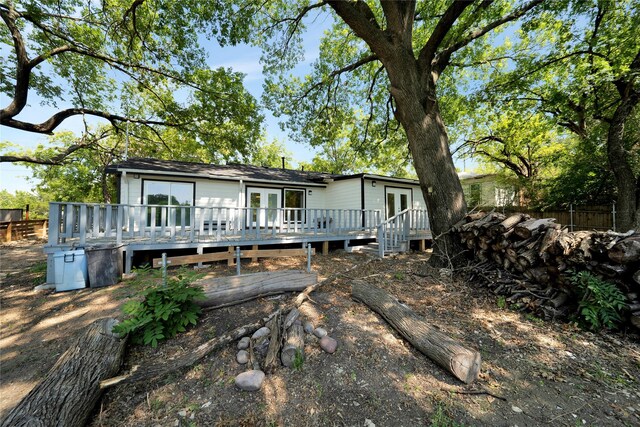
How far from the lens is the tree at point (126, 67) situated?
806 cm

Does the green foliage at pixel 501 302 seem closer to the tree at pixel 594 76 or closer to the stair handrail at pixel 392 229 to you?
the stair handrail at pixel 392 229

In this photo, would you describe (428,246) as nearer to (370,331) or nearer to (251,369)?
(370,331)

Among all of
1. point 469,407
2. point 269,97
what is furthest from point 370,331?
point 269,97

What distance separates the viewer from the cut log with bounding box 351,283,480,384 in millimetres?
2256

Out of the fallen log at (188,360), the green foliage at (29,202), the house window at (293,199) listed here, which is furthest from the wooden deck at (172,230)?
the green foliage at (29,202)

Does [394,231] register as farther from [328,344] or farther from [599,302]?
[328,344]

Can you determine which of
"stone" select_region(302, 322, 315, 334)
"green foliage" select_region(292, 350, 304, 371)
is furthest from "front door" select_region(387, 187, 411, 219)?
"green foliage" select_region(292, 350, 304, 371)

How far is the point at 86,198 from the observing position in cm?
2206

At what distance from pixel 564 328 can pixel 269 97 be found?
36.8 feet

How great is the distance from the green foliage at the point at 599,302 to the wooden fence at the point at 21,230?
73.9 ft

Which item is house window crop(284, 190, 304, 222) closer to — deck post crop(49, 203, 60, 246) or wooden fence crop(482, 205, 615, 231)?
deck post crop(49, 203, 60, 246)

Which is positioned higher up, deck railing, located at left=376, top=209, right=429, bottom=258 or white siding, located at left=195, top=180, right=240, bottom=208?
white siding, located at left=195, top=180, right=240, bottom=208

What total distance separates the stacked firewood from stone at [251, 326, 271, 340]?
12.0 feet

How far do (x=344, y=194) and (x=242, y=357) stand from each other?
958cm
